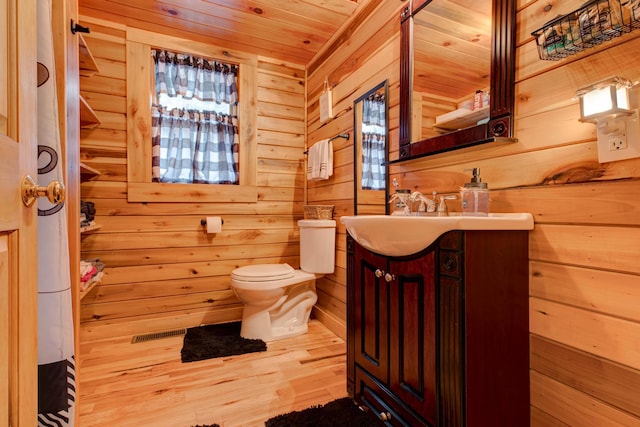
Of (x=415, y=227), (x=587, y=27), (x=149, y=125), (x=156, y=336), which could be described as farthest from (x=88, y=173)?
(x=587, y=27)

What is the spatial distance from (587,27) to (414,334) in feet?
3.31

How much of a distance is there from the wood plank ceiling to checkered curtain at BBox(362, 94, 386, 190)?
0.66m

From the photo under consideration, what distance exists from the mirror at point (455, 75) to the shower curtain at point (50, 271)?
1.35 metres

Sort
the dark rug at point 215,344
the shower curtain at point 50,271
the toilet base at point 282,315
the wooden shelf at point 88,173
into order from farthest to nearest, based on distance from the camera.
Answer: the toilet base at point 282,315 → the dark rug at point 215,344 → the wooden shelf at point 88,173 → the shower curtain at point 50,271

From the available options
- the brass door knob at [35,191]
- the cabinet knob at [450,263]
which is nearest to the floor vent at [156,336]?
the brass door knob at [35,191]

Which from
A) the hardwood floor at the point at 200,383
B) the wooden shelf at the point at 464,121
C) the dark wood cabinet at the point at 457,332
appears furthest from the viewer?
the hardwood floor at the point at 200,383

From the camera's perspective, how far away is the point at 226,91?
2535mm

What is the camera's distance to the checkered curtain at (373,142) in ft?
6.01

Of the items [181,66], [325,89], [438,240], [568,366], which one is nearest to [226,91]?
[181,66]

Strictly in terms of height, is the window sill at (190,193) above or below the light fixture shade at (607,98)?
below

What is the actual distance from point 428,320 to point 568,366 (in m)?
0.44

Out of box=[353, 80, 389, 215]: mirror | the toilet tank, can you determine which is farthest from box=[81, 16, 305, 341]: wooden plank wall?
box=[353, 80, 389, 215]: mirror

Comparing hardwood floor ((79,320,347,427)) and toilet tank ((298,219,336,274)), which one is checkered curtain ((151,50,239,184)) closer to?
toilet tank ((298,219,336,274))

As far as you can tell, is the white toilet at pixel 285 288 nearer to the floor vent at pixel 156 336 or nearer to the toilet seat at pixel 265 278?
the toilet seat at pixel 265 278
